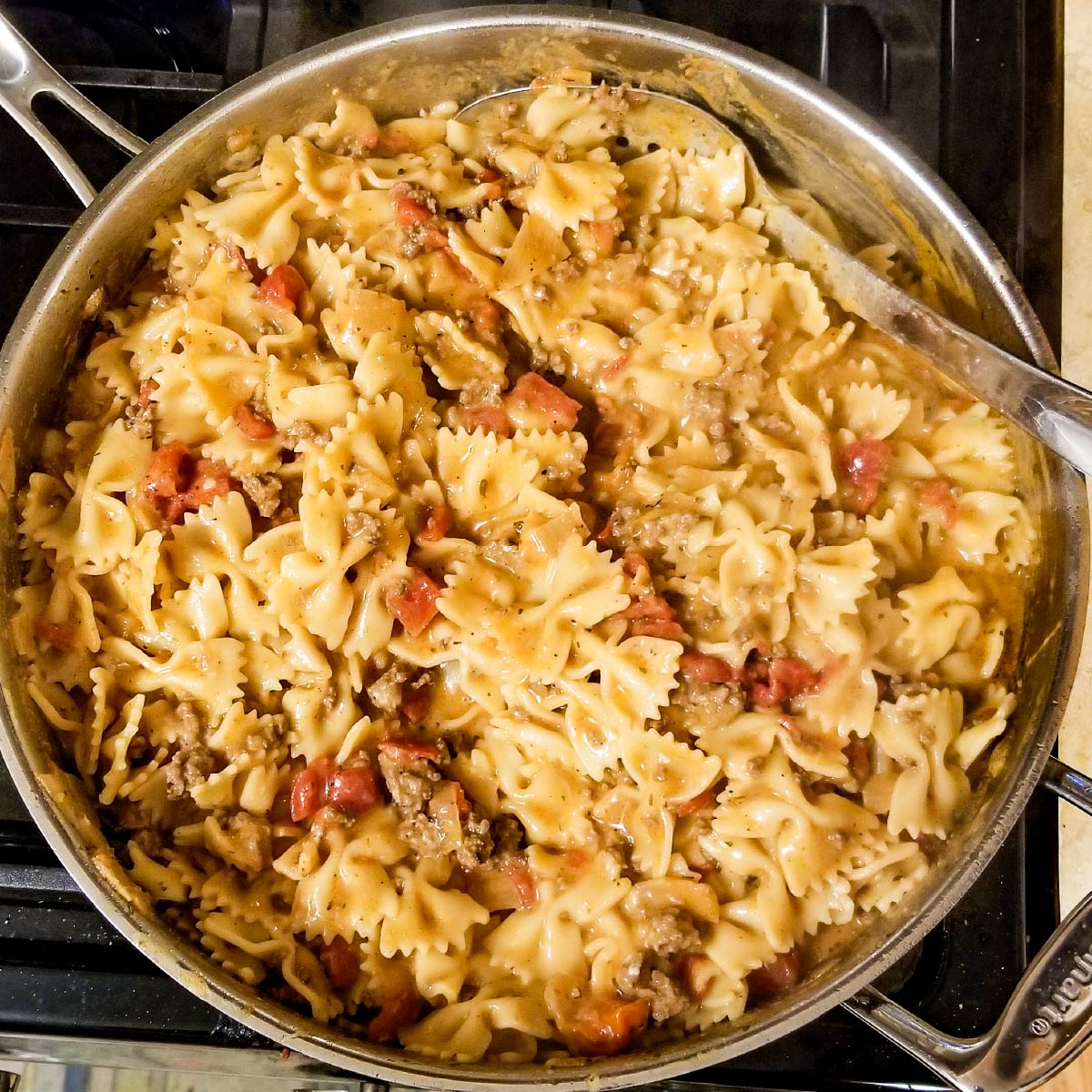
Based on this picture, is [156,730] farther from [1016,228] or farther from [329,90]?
[1016,228]

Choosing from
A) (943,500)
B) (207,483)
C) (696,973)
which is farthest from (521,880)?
(943,500)

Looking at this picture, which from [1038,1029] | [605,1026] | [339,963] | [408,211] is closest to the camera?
[1038,1029]

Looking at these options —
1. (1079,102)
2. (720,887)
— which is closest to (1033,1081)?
(720,887)

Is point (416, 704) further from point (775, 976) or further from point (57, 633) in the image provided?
point (775, 976)

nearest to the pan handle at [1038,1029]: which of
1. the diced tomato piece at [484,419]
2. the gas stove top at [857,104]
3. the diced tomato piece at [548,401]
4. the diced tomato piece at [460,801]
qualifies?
the gas stove top at [857,104]

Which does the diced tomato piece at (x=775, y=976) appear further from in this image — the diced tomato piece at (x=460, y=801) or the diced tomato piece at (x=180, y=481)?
the diced tomato piece at (x=180, y=481)
